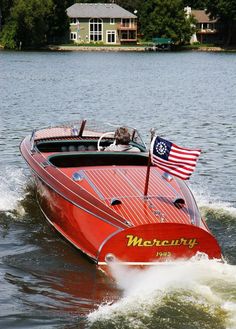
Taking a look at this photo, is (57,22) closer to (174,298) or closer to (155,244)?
(155,244)

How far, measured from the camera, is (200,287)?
9.72 metres

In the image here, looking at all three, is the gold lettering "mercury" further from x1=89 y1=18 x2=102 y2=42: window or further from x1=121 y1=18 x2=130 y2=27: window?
x1=89 y1=18 x2=102 y2=42: window

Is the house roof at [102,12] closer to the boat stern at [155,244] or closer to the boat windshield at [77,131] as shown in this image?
the boat windshield at [77,131]

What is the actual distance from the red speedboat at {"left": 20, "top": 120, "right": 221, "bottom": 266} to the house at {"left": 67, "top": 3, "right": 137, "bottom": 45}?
119 meters

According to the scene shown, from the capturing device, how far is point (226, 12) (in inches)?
5103

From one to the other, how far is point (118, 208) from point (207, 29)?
13465cm

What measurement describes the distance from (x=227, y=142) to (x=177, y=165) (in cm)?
1329

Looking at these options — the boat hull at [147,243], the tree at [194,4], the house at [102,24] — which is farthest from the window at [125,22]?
the boat hull at [147,243]

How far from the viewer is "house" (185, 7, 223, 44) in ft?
460

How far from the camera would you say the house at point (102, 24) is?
130625 mm

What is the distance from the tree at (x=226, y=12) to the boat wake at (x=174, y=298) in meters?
124

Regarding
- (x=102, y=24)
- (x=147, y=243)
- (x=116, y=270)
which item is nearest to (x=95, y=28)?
(x=102, y=24)

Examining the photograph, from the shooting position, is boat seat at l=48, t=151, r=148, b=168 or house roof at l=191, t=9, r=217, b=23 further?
house roof at l=191, t=9, r=217, b=23

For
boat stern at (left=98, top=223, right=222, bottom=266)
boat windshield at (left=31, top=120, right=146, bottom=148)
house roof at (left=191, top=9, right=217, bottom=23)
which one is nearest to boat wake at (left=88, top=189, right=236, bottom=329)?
boat stern at (left=98, top=223, right=222, bottom=266)
